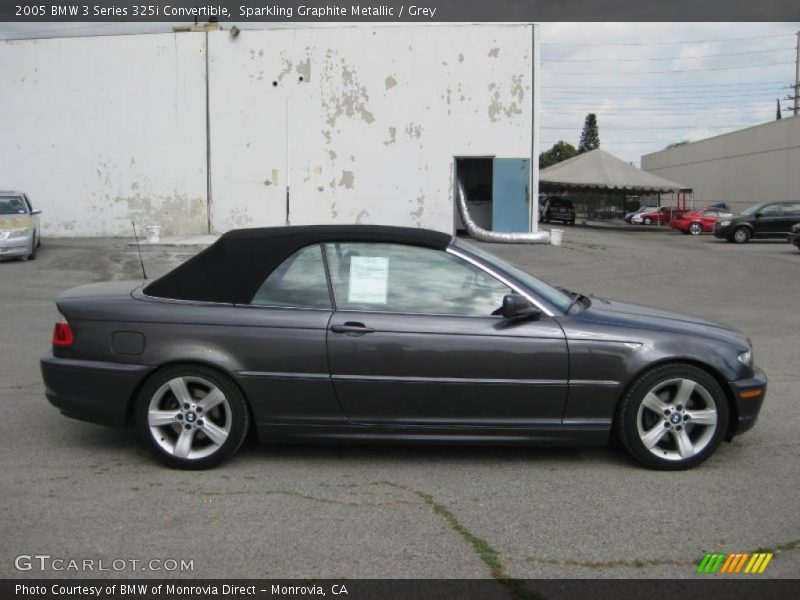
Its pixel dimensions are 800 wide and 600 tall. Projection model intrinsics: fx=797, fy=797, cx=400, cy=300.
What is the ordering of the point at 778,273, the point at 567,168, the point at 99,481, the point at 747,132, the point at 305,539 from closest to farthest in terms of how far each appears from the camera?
the point at 305,539 < the point at 99,481 < the point at 778,273 < the point at 567,168 < the point at 747,132

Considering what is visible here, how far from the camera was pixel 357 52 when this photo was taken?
23.7 metres

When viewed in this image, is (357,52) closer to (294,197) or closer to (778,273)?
(294,197)

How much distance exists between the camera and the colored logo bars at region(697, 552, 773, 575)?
3.68 metres

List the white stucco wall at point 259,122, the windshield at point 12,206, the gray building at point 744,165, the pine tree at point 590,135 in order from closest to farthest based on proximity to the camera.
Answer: the windshield at point 12,206, the white stucco wall at point 259,122, the gray building at point 744,165, the pine tree at point 590,135

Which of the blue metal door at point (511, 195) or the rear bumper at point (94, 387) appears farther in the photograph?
the blue metal door at point (511, 195)

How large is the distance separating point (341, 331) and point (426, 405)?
69 cm

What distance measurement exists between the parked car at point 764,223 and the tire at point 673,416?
2811cm

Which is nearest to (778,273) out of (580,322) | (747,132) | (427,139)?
(427,139)

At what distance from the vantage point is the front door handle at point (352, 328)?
4.83m

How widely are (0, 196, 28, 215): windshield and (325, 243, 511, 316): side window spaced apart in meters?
16.1

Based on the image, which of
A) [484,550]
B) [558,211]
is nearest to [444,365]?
[484,550]

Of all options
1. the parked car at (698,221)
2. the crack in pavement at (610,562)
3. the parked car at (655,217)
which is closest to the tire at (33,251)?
the crack in pavement at (610,562)

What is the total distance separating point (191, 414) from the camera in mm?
4895

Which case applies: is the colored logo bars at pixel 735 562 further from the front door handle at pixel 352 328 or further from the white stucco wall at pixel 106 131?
the white stucco wall at pixel 106 131
